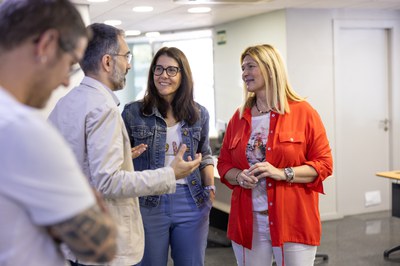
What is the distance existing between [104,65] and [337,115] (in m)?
4.58

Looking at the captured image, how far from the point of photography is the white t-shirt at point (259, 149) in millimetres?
2535

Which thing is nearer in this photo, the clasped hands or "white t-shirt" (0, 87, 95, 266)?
"white t-shirt" (0, 87, 95, 266)

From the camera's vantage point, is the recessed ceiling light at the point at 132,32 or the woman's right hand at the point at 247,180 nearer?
the woman's right hand at the point at 247,180

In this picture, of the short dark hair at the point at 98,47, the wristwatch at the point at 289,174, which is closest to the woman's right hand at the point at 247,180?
the wristwatch at the point at 289,174

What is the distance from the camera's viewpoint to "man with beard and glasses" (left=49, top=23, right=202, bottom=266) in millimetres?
1728

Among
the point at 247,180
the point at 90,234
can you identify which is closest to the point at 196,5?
the point at 247,180

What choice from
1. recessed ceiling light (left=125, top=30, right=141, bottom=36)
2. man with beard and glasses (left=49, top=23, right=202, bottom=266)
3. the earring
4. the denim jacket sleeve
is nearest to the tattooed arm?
the earring

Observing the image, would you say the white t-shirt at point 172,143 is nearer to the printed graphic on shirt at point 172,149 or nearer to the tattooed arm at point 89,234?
the printed graphic on shirt at point 172,149

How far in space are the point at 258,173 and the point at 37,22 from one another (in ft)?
5.44

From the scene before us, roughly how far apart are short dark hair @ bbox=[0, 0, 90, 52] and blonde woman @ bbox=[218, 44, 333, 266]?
1.59 m

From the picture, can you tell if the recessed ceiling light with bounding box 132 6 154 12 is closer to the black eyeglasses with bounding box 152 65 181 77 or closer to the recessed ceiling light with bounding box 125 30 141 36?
the recessed ceiling light with bounding box 125 30 141 36

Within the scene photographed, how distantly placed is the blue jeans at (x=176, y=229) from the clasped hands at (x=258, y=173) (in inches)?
10.7

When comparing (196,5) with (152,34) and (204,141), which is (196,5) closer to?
(152,34)

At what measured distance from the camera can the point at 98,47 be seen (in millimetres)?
1927
